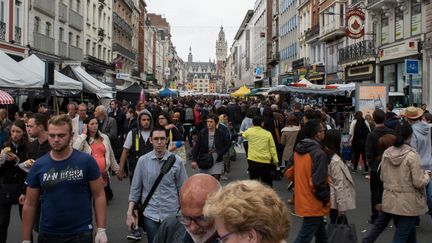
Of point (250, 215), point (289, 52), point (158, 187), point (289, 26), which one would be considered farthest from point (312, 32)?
point (250, 215)

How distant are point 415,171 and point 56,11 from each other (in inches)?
1226

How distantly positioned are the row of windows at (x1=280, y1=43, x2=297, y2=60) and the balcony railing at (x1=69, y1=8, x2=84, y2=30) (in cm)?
2526

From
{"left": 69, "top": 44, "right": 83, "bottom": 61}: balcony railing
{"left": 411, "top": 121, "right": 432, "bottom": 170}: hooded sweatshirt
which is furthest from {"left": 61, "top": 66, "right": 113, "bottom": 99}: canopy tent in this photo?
{"left": 69, "top": 44, "right": 83, "bottom": 61}: balcony railing

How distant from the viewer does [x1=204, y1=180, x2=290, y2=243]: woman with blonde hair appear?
2016mm

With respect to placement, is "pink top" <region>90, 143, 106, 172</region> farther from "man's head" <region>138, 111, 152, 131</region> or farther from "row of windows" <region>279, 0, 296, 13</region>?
"row of windows" <region>279, 0, 296, 13</region>

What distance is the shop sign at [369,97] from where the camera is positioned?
17.2 meters

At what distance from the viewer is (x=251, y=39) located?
106 metres

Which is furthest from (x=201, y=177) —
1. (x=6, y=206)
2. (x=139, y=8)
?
(x=139, y=8)

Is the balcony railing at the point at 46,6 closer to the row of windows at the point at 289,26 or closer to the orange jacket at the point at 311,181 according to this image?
the orange jacket at the point at 311,181

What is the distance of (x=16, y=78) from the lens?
13.9 metres

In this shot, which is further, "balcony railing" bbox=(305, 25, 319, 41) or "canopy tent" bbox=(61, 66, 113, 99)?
"balcony railing" bbox=(305, 25, 319, 41)

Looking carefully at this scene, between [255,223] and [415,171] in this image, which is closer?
[255,223]

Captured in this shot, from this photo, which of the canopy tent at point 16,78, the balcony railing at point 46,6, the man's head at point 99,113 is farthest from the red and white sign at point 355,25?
the man's head at point 99,113

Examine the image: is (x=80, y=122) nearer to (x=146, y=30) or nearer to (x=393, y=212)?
(x=393, y=212)
